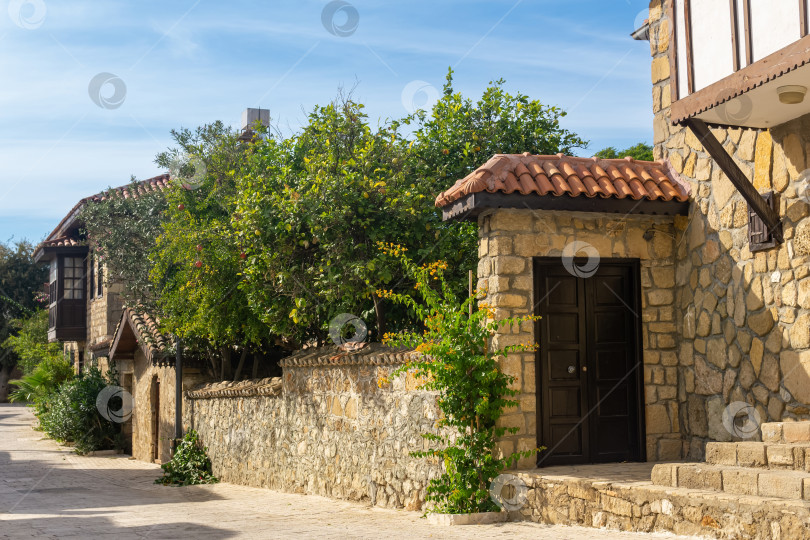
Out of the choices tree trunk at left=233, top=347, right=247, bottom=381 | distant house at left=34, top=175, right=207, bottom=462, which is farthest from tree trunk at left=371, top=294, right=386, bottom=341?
distant house at left=34, top=175, right=207, bottom=462

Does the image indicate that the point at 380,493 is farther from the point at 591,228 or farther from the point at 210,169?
the point at 210,169

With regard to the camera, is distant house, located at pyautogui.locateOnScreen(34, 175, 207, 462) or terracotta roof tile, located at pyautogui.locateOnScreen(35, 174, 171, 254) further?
terracotta roof tile, located at pyautogui.locateOnScreen(35, 174, 171, 254)

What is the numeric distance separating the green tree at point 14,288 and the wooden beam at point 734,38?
3494 cm

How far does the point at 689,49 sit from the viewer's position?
23.5ft

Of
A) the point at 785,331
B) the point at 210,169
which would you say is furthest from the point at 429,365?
the point at 210,169

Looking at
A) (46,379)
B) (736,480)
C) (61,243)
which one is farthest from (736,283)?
(61,243)

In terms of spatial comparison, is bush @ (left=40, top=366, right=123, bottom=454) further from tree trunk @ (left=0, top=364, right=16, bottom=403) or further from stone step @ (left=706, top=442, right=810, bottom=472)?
tree trunk @ (left=0, top=364, right=16, bottom=403)

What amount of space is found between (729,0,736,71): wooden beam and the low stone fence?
4.08 m

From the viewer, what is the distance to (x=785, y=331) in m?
6.88

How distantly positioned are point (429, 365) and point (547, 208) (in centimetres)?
182

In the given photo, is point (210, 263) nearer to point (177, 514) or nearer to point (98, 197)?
point (177, 514)

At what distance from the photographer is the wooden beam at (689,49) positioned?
7.12 meters

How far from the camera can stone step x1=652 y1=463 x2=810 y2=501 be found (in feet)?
16.7

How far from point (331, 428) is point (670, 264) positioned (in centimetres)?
458
